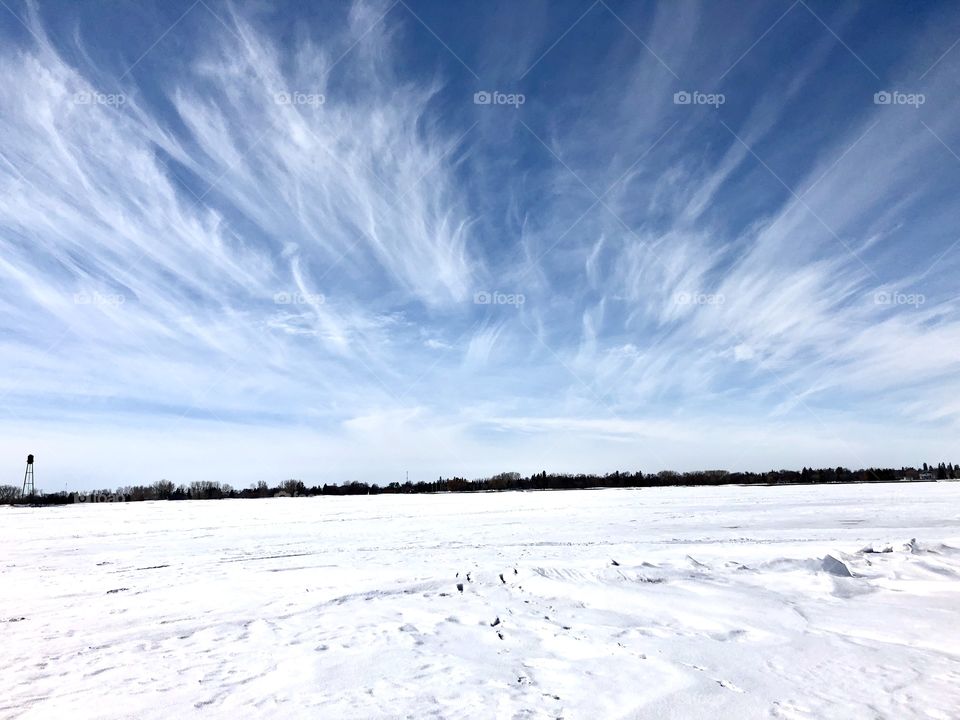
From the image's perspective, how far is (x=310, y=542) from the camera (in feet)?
51.8

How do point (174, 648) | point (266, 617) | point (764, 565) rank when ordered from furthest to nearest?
1. point (764, 565)
2. point (266, 617)
3. point (174, 648)

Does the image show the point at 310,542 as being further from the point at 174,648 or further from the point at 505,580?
the point at 174,648

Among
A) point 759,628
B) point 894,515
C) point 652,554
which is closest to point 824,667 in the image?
point 759,628

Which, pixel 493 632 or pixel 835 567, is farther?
pixel 835 567

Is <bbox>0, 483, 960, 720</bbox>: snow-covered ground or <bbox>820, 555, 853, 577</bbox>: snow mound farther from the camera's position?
<bbox>820, 555, 853, 577</bbox>: snow mound

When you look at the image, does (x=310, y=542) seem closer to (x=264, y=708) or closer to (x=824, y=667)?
(x=264, y=708)

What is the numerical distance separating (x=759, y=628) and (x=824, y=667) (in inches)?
54.7

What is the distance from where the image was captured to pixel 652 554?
11.5 m

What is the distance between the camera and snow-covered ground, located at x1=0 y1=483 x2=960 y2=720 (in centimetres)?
450

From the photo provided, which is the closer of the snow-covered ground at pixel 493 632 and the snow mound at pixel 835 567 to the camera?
the snow-covered ground at pixel 493 632

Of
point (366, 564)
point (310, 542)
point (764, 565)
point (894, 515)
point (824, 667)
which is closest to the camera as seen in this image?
point (824, 667)

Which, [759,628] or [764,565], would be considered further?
[764,565]

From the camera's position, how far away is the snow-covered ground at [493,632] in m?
4.50

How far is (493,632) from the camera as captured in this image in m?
6.54
